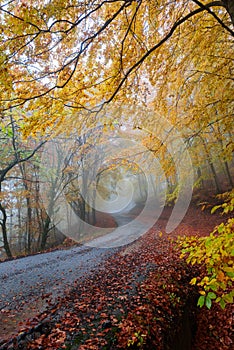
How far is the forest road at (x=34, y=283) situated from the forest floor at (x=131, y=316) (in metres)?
0.26

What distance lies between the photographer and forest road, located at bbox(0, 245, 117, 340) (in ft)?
11.8

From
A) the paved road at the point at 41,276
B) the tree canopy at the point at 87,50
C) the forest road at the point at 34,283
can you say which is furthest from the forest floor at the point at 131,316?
the tree canopy at the point at 87,50

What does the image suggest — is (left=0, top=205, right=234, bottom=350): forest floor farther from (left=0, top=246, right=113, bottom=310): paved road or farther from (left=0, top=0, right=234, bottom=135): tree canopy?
(left=0, top=0, right=234, bottom=135): tree canopy

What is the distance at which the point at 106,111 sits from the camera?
4465 millimetres

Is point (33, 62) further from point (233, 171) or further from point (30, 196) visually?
point (233, 171)

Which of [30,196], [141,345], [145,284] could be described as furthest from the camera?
[30,196]

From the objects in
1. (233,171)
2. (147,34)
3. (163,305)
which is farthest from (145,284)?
(233,171)

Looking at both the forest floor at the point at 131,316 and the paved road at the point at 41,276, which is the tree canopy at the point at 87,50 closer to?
the forest floor at the point at 131,316

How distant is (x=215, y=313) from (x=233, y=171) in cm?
1475

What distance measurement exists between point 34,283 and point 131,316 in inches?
116

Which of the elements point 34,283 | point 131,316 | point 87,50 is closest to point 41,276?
point 34,283

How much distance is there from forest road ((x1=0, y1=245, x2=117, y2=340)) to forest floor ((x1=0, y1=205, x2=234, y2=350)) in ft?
0.85

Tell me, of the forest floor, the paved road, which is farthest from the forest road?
the forest floor

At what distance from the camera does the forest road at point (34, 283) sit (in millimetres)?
3588
